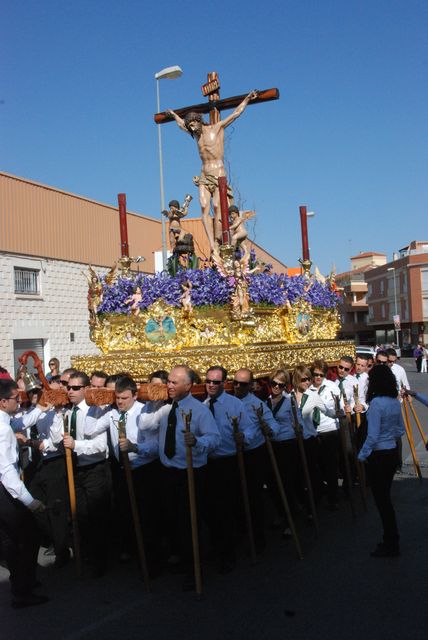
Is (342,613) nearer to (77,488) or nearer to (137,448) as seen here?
(137,448)

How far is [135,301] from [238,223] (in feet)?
6.02

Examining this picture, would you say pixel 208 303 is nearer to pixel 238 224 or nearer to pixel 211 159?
pixel 238 224

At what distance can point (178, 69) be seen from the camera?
43.5 feet

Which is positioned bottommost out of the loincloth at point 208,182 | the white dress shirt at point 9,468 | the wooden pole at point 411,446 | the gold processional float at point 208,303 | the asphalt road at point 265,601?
the asphalt road at point 265,601

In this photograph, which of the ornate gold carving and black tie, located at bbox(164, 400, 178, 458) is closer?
black tie, located at bbox(164, 400, 178, 458)

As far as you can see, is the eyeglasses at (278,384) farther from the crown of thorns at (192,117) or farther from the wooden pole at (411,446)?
the crown of thorns at (192,117)

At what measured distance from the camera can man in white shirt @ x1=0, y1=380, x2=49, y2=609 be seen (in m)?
5.03

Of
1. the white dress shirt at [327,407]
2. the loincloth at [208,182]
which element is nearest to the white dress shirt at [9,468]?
the white dress shirt at [327,407]

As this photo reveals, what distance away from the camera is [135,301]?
8.52 meters

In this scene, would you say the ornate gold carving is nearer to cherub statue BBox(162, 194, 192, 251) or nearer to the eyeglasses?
the eyeglasses

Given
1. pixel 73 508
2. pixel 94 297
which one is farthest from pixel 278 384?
pixel 94 297

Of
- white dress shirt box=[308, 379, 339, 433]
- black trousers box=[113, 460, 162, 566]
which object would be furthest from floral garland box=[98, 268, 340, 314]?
black trousers box=[113, 460, 162, 566]

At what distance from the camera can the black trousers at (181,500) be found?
5609mm

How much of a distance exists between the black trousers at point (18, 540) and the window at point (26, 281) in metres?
17.2
